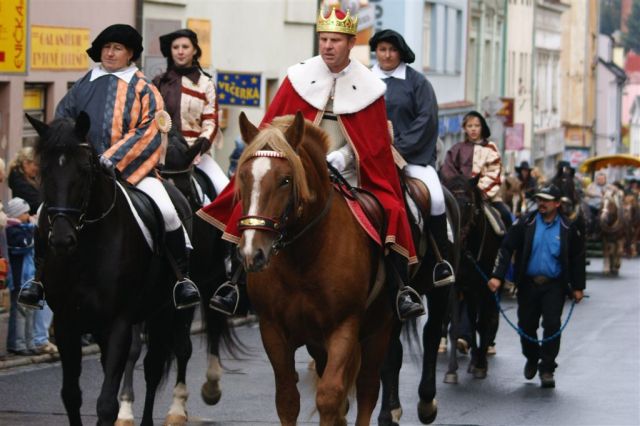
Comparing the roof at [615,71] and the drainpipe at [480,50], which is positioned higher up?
the roof at [615,71]

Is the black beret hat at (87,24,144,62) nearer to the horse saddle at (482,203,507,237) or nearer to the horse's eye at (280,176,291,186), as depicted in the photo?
the horse's eye at (280,176,291,186)

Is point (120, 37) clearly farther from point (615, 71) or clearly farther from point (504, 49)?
point (615, 71)

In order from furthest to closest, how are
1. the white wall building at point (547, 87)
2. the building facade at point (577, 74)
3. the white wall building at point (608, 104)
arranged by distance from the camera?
the white wall building at point (608, 104) → the building facade at point (577, 74) → the white wall building at point (547, 87)

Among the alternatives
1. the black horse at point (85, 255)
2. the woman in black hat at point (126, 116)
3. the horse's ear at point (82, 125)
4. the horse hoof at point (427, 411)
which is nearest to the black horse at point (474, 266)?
the horse hoof at point (427, 411)

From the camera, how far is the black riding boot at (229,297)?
10.1m

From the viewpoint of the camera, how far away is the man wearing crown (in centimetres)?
1037

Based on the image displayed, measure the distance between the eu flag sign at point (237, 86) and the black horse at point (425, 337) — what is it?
41.3 ft

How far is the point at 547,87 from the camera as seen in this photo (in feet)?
265

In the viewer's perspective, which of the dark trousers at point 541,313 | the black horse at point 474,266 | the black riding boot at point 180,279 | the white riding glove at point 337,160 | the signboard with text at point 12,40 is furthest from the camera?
the signboard with text at point 12,40

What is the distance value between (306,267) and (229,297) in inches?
34.2

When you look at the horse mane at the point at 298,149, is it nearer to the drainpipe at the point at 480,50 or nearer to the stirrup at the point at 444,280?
the stirrup at the point at 444,280

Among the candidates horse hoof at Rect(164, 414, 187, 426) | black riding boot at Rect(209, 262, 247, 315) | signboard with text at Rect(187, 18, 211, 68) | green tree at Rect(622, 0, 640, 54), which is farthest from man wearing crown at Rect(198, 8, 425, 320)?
green tree at Rect(622, 0, 640, 54)

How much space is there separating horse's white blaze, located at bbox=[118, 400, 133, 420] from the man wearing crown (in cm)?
222

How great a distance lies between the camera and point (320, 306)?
949 centimetres
